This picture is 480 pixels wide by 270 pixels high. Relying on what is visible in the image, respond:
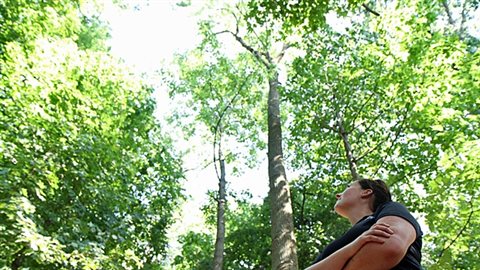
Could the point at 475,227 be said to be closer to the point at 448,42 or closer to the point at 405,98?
the point at 405,98

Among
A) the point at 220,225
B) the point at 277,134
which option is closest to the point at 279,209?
the point at 277,134

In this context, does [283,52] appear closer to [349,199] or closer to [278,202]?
[278,202]

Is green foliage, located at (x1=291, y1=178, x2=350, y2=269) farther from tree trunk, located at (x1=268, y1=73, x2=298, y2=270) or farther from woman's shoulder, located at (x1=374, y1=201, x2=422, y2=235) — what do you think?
woman's shoulder, located at (x1=374, y1=201, x2=422, y2=235)

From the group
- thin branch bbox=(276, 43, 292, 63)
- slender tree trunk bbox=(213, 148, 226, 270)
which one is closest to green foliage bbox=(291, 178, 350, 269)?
slender tree trunk bbox=(213, 148, 226, 270)

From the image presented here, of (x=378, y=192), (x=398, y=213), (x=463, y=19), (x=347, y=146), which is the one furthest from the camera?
(x=463, y=19)

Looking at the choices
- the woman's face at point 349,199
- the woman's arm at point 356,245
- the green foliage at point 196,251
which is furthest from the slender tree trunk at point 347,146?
the green foliage at point 196,251

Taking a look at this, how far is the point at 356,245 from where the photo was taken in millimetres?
1719

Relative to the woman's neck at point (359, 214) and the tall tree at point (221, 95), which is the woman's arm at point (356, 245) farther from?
the tall tree at point (221, 95)

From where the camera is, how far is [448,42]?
7883 millimetres

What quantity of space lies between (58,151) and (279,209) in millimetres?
3997

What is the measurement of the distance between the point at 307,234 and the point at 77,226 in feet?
24.4

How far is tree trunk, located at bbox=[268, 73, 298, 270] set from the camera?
6.34 meters

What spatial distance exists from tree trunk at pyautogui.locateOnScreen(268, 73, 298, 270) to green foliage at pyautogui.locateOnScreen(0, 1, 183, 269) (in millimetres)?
2891

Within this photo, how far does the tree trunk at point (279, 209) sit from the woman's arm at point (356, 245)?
15.1 ft
